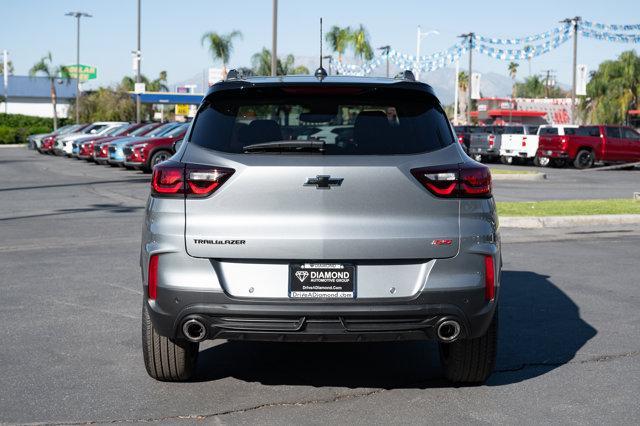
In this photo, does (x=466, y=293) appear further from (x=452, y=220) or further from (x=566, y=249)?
(x=566, y=249)

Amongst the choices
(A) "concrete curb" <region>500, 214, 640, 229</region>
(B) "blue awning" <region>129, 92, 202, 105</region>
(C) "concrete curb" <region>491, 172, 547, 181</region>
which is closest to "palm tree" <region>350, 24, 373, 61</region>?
(B) "blue awning" <region>129, 92, 202, 105</region>

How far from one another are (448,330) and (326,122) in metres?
1.38

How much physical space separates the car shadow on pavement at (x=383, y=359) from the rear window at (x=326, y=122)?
151 centimetres

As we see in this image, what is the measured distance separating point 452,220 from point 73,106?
302ft

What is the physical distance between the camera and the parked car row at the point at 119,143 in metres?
29.1

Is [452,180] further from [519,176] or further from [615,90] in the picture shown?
[615,90]

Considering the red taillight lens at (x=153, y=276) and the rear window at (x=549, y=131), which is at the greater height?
the rear window at (x=549, y=131)

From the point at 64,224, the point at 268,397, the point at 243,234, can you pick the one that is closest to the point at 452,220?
the point at 243,234

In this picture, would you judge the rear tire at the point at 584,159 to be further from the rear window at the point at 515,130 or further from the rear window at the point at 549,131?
the rear window at the point at 515,130

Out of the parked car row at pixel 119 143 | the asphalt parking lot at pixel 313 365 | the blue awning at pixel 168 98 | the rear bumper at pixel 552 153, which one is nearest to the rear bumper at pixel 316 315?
the asphalt parking lot at pixel 313 365

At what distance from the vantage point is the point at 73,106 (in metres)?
92.8

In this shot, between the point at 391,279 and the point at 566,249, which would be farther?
the point at 566,249

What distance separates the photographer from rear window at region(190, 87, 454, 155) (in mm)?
4996

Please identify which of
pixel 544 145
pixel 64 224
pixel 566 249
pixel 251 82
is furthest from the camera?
pixel 544 145
